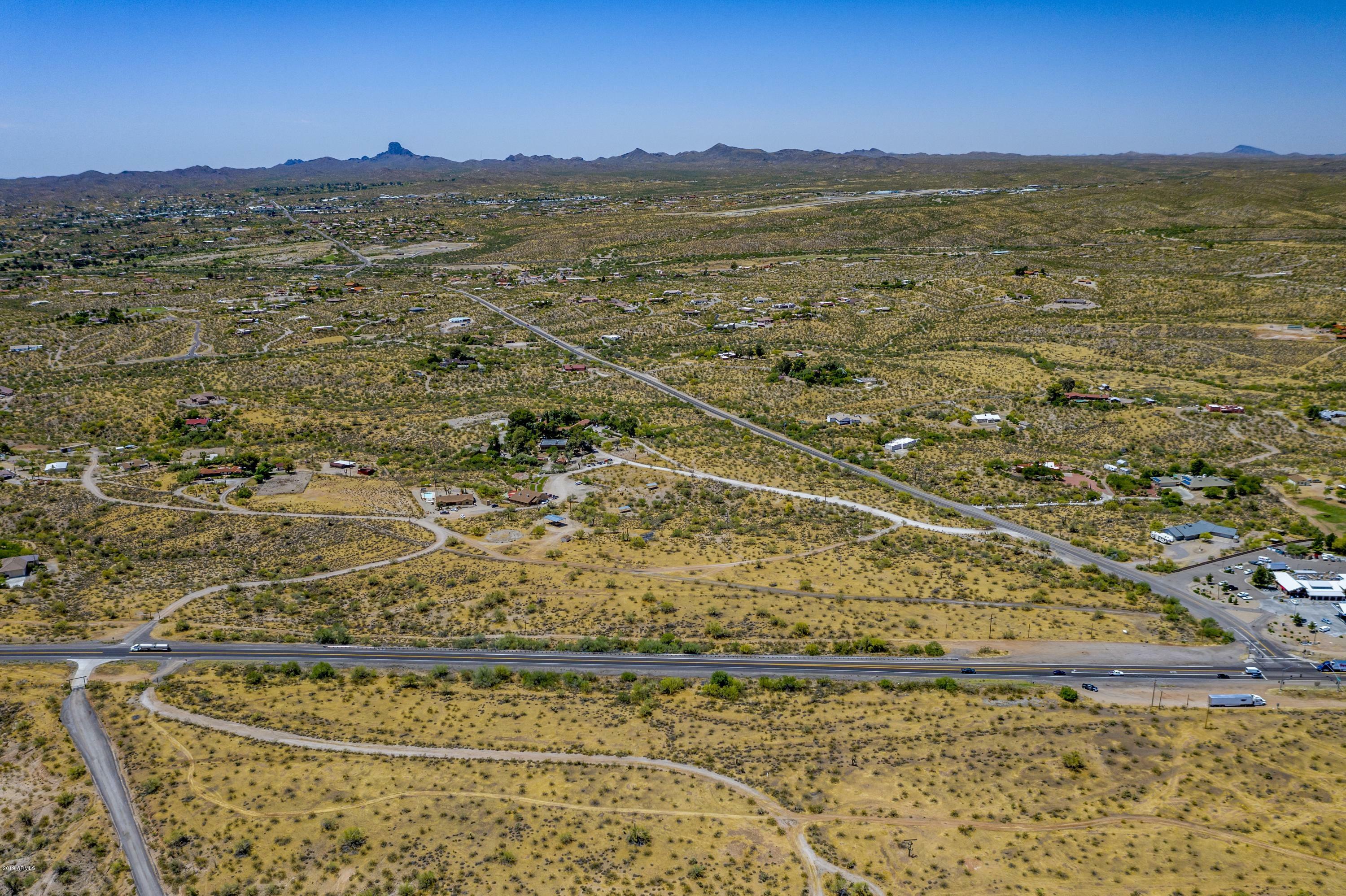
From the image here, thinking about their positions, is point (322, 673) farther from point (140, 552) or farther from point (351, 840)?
point (140, 552)

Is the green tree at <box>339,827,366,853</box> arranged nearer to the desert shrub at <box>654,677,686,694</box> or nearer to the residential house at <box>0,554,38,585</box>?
the desert shrub at <box>654,677,686,694</box>

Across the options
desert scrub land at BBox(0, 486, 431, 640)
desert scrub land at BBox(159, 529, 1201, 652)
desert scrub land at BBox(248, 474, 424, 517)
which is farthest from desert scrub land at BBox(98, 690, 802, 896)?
desert scrub land at BBox(248, 474, 424, 517)

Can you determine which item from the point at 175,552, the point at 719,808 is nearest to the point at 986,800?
the point at 719,808

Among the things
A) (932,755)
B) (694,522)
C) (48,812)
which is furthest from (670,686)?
(48,812)

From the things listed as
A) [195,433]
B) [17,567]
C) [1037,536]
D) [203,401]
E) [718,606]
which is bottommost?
[718,606]

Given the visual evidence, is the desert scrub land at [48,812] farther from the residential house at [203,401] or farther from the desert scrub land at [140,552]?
the residential house at [203,401]
